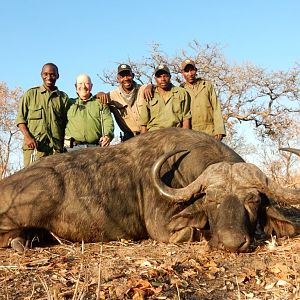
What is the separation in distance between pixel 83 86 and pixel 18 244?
11.5 feet

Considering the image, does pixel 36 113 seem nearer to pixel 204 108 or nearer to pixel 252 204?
pixel 204 108

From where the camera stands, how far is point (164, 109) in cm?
787

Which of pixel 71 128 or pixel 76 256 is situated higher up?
pixel 71 128

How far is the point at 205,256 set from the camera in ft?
14.0

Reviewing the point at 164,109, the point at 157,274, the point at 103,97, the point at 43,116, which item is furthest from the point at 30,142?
the point at 157,274

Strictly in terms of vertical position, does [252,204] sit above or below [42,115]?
below

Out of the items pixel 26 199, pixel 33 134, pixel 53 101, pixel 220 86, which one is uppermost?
pixel 220 86

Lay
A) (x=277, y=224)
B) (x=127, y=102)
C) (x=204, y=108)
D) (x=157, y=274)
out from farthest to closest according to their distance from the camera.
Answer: (x=127, y=102) → (x=204, y=108) → (x=277, y=224) → (x=157, y=274)

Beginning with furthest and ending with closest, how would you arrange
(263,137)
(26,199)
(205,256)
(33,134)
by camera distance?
(263,137) → (33,134) → (26,199) → (205,256)

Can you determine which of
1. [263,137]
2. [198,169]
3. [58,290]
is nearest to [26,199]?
[198,169]

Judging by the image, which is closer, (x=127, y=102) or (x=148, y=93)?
(x=148, y=93)

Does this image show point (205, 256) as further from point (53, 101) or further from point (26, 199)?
point (53, 101)

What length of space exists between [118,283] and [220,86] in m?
24.6

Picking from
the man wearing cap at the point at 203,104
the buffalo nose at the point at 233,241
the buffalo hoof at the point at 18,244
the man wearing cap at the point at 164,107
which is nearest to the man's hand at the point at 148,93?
the man wearing cap at the point at 164,107
